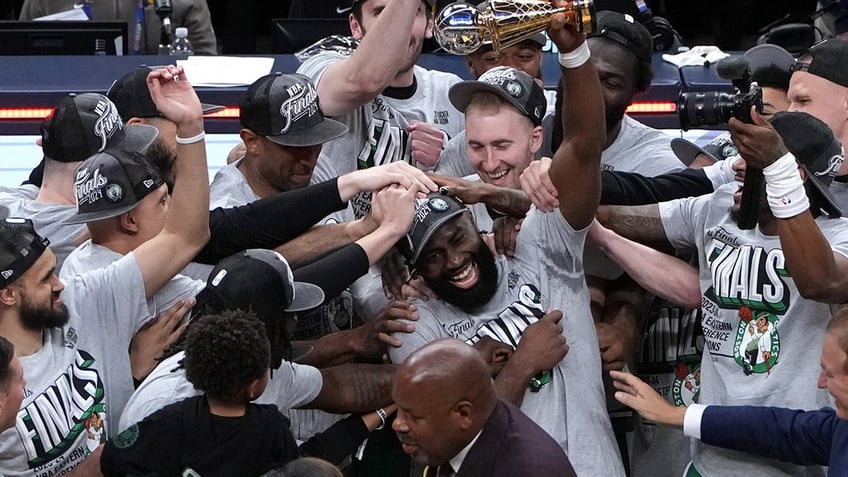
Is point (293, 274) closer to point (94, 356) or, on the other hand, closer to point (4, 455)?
point (94, 356)

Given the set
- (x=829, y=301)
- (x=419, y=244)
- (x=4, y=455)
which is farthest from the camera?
(x=419, y=244)

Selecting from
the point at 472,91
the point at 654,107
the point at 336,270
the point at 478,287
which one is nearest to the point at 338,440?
the point at 336,270

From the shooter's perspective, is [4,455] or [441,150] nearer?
[4,455]

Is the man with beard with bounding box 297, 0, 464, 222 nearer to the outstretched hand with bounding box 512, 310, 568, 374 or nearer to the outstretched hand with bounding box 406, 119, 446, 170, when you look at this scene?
the outstretched hand with bounding box 406, 119, 446, 170

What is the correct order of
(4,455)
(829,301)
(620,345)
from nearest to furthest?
(4,455) → (829,301) → (620,345)

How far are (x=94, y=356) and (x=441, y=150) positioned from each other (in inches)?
57.2

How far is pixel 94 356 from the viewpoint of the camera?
11.2ft

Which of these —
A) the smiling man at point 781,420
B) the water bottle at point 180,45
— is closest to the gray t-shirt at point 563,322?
the smiling man at point 781,420

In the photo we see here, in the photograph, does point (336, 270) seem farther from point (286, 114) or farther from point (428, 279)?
point (286, 114)

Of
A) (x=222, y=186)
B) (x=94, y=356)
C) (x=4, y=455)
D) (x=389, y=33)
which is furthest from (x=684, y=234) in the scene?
(x=4, y=455)

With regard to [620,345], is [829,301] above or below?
Answer: above

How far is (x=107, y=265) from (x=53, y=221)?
45cm

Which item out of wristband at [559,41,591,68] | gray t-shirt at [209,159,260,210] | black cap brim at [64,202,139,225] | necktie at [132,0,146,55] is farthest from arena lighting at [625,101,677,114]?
necktie at [132,0,146,55]

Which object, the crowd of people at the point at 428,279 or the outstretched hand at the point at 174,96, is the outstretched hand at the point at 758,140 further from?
the outstretched hand at the point at 174,96
